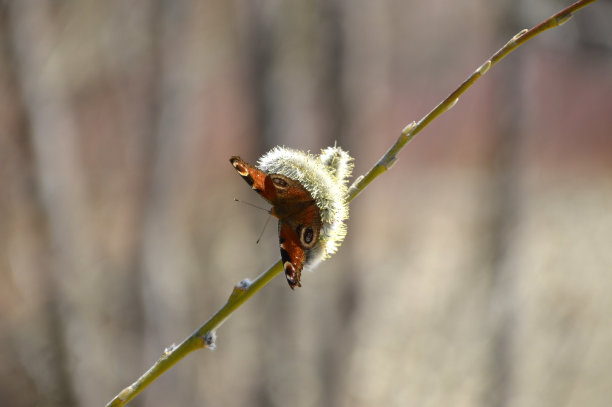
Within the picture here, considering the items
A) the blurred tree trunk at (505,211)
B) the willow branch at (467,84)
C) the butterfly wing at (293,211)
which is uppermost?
the blurred tree trunk at (505,211)

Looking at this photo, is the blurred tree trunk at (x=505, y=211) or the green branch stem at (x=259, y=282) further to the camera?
the blurred tree trunk at (x=505, y=211)

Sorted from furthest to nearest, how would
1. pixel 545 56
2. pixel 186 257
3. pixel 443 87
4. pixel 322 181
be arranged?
pixel 545 56 < pixel 443 87 < pixel 186 257 < pixel 322 181

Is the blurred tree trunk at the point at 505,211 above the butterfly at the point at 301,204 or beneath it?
above

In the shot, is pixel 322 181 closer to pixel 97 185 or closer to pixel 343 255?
pixel 343 255

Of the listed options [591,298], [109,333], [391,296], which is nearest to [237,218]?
[391,296]

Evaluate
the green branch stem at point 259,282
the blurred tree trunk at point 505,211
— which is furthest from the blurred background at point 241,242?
the green branch stem at point 259,282

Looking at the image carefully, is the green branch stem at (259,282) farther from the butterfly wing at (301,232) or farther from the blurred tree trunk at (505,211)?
the blurred tree trunk at (505,211)
